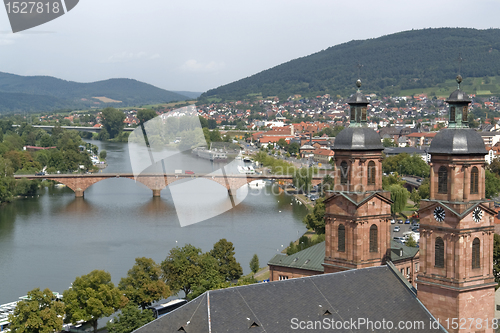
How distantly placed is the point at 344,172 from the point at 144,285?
14.7 metres

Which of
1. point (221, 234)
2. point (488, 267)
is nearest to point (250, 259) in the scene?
point (221, 234)

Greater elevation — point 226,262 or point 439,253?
point 439,253

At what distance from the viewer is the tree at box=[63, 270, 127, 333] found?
115 feet

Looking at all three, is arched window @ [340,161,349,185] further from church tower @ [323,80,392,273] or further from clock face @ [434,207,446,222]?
clock face @ [434,207,446,222]

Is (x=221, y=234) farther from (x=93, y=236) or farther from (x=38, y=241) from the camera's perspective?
(x=38, y=241)

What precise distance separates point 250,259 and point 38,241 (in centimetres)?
1871

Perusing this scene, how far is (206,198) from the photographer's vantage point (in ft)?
273

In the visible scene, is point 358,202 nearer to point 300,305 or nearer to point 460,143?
point 460,143

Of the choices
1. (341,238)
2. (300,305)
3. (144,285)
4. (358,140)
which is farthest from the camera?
(144,285)

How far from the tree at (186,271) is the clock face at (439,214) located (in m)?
18.0

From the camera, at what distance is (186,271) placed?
132ft

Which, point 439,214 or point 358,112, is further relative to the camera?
point 358,112

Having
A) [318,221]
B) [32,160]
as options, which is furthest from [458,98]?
[32,160]

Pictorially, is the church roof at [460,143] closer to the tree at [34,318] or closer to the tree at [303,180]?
the tree at [34,318]
